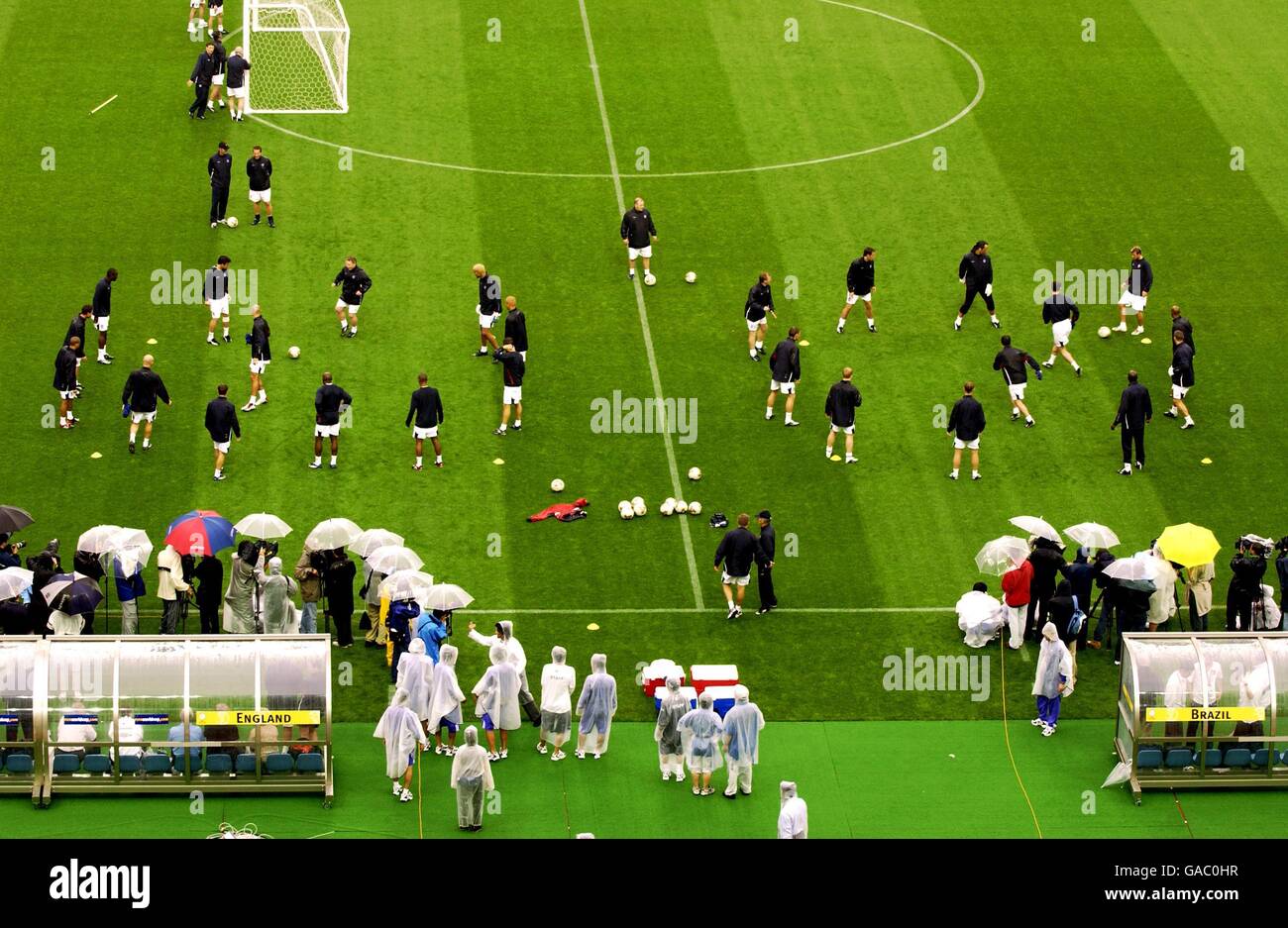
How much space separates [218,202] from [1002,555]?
18.6m

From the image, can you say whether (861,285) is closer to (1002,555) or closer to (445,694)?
(1002,555)

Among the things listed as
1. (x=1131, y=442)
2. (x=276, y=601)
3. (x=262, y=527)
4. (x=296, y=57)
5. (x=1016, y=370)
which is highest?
(x=296, y=57)

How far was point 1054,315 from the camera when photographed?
3519 cm

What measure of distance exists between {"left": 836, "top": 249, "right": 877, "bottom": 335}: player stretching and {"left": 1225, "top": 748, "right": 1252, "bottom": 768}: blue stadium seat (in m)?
13.3

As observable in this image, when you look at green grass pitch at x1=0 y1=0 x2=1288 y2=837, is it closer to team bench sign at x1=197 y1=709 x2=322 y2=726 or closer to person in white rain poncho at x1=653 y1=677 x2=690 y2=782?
person in white rain poncho at x1=653 y1=677 x2=690 y2=782

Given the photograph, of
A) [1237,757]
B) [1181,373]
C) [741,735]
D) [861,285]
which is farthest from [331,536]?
[1181,373]

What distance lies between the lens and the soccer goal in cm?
4384

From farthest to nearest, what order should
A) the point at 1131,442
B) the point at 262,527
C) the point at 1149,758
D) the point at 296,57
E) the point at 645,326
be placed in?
the point at 296,57, the point at 645,326, the point at 1131,442, the point at 262,527, the point at 1149,758

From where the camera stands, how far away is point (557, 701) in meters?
25.0

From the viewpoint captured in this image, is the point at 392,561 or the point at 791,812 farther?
the point at 392,561

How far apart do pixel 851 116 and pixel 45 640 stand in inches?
1027

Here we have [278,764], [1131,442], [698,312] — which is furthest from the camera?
[698,312]

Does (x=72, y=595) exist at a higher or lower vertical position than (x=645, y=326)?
lower

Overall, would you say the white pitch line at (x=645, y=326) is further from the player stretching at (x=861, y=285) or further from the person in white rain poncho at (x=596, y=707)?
the person in white rain poncho at (x=596, y=707)
